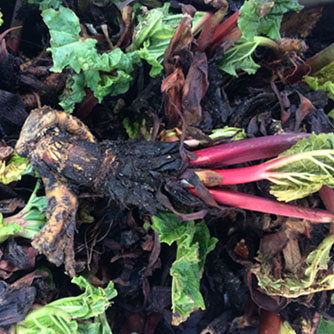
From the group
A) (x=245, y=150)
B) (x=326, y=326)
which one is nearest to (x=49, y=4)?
(x=245, y=150)

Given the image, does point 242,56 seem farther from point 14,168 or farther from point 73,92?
point 14,168

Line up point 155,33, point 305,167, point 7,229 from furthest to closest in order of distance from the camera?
1. point 155,33
2. point 7,229
3. point 305,167

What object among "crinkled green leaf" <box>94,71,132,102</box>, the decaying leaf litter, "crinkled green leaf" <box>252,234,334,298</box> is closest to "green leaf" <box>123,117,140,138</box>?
the decaying leaf litter

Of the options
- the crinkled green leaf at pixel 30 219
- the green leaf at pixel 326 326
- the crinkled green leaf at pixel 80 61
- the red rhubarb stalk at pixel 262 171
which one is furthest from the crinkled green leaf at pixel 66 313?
the green leaf at pixel 326 326

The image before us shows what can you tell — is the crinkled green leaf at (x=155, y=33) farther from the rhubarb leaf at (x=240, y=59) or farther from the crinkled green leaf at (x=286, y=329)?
the crinkled green leaf at (x=286, y=329)

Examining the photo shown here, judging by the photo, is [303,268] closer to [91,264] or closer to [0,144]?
[91,264]

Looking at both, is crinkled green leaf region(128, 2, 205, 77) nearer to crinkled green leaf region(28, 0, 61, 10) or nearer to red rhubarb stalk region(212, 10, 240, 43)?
red rhubarb stalk region(212, 10, 240, 43)
